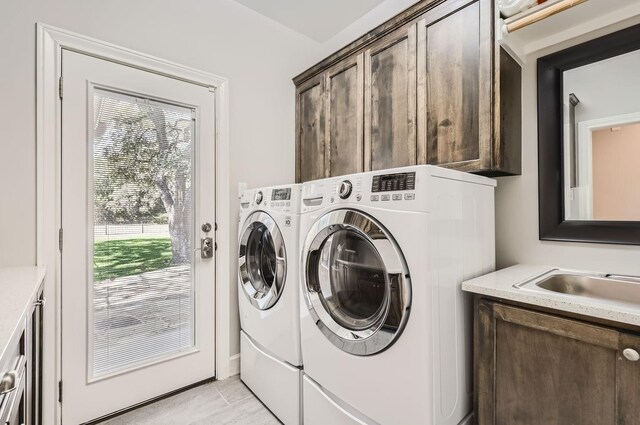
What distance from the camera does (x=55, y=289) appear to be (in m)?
1.61

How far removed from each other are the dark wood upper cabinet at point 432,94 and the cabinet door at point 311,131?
18 centimetres

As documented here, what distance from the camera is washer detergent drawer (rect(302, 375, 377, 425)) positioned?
1314mm

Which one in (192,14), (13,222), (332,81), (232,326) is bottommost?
(232,326)

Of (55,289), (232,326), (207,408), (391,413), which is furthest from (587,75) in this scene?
(55,289)

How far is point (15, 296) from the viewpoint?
100cm

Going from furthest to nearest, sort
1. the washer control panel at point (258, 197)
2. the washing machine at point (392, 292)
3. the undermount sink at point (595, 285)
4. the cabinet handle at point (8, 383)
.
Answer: the washer control panel at point (258, 197), the undermount sink at point (595, 285), the washing machine at point (392, 292), the cabinet handle at point (8, 383)

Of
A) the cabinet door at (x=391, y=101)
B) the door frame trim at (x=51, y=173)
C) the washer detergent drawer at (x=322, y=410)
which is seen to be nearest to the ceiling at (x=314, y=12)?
the cabinet door at (x=391, y=101)

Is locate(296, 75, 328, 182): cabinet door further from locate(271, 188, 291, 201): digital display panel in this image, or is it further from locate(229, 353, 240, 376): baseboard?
locate(229, 353, 240, 376): baseboard

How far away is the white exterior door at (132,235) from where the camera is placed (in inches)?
65.7

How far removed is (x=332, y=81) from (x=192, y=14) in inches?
40.3

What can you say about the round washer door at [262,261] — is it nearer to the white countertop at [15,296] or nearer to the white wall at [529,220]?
the white countertop at [15,296]

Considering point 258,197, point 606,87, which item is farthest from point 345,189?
point 606,87

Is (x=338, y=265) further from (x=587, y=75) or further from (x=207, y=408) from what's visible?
(x=587, y=75)

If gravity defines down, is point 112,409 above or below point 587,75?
below
